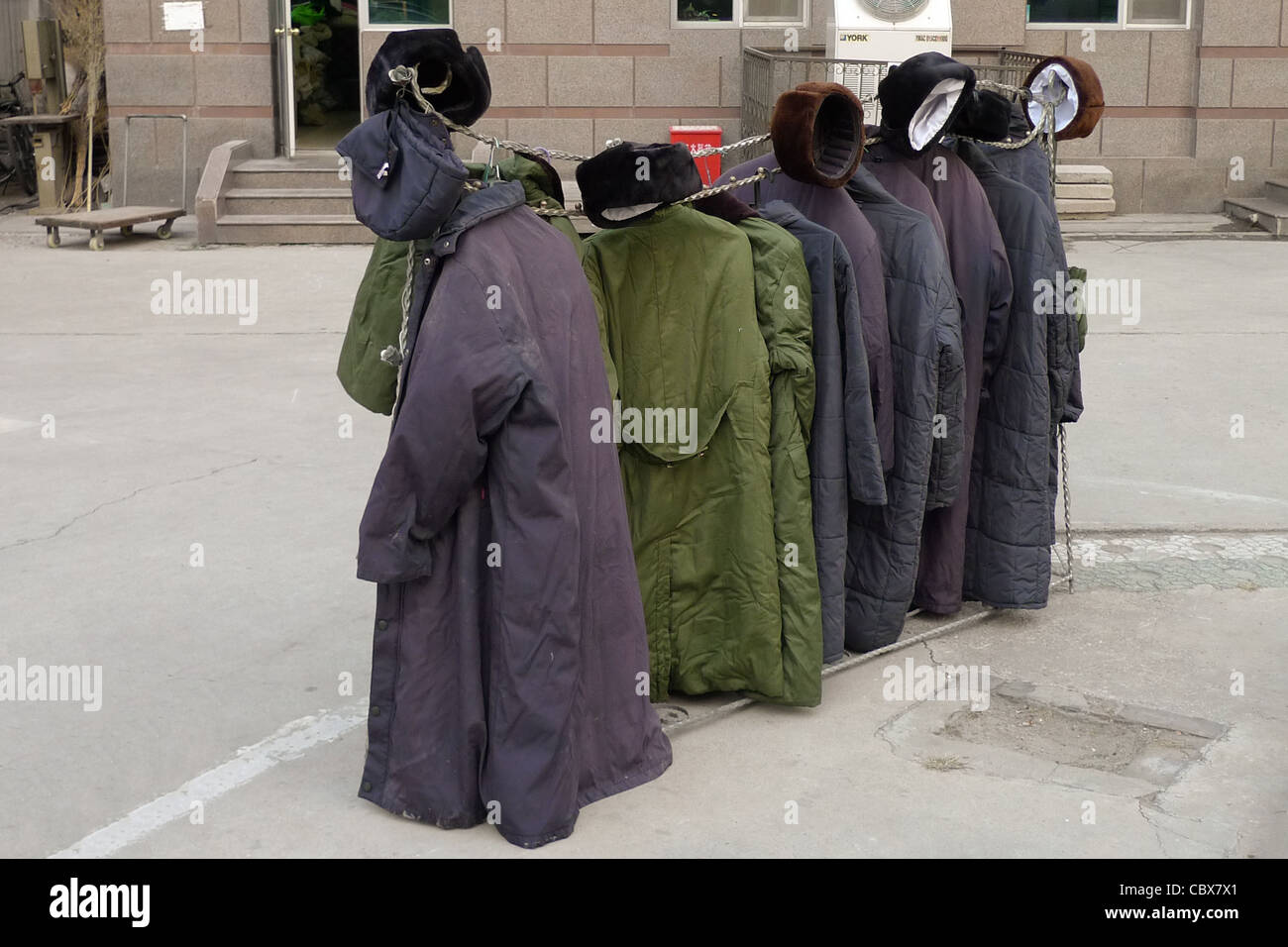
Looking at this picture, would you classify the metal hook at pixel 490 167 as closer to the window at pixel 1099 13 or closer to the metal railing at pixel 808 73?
the metal railing at pixel 808 73

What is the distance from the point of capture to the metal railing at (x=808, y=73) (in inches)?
481

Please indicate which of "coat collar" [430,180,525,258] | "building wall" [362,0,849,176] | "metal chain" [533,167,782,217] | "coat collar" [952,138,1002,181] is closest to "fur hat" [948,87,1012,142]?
"coat collar" [952,138,1002,181]

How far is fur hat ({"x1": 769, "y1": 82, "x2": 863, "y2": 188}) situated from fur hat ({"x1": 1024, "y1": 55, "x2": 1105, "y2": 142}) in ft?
4.20

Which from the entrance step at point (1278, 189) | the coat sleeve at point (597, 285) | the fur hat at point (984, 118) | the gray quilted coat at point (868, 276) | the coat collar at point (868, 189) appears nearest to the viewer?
the coat sleeve at point (597, 285)

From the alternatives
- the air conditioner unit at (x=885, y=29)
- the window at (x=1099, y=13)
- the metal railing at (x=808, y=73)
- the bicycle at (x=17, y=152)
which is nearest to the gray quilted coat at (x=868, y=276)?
the metal railing at (x=808, y=73)

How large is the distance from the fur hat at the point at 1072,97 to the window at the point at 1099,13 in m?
9.67

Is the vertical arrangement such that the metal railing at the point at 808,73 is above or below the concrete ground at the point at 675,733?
above

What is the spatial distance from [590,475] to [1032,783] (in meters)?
1.39

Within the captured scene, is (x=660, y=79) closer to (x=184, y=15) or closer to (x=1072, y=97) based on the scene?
(x=184, y=15)

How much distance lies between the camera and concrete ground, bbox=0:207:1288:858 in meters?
3.67

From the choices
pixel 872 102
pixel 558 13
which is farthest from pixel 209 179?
pixel 872 102

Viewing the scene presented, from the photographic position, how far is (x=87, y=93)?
14867mm

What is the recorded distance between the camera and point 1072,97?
211 inches

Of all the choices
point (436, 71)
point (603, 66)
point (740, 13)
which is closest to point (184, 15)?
point (603, 66)
